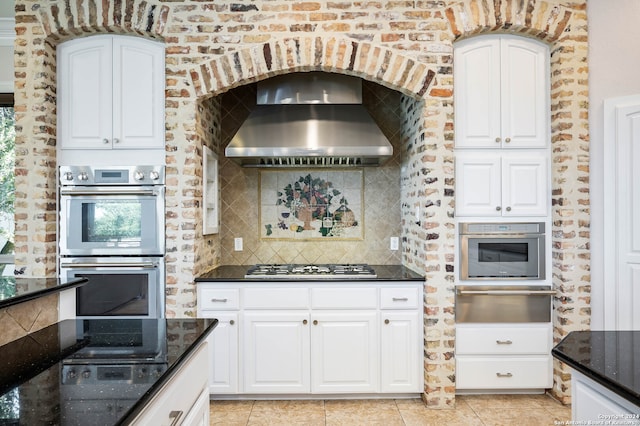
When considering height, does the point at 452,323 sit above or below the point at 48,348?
below

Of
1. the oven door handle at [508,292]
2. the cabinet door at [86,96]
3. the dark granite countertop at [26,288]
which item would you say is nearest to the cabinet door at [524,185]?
the oven door handle at [508,292]

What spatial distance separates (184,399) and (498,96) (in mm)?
2829

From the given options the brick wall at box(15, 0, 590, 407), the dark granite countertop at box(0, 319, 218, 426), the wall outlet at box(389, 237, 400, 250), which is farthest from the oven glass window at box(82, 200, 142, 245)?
the wall outlet at box(389, 237, 400, 250)

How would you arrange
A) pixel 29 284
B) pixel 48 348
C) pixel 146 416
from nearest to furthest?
pixel 146 416 < pixel 48 348 < pixel 29 284

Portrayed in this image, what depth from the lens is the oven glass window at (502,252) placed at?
3059 millimetres

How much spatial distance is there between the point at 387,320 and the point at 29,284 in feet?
7.14

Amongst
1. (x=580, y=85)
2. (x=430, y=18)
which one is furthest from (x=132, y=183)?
(x=580, y=85)

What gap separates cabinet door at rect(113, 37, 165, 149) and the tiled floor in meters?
2.02

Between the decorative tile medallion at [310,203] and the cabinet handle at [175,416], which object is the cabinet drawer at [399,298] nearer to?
the decorative tile medallion at [310,203]

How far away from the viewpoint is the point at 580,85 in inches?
117

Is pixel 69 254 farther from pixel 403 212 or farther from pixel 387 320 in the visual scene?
pixel 403 212

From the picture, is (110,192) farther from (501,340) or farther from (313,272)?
(501,340)

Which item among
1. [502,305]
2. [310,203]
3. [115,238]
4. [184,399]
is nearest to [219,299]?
[115,238]

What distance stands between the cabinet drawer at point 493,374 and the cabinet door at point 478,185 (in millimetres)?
1072
